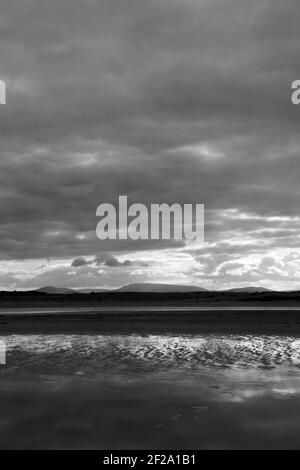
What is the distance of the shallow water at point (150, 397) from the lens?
9.01 metres

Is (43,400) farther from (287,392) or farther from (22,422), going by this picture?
(287,392)

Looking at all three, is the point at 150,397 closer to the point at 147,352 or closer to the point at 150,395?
the point at 150,395

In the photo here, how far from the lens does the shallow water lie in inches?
355

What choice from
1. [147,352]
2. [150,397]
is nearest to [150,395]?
[150,397]

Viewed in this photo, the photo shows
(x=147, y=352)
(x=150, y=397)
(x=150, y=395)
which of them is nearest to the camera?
(x=150, y=397)

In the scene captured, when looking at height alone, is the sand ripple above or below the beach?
above

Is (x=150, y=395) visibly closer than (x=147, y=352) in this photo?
Yes

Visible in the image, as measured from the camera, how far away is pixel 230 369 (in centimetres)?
1577

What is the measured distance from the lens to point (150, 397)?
12.0 metres

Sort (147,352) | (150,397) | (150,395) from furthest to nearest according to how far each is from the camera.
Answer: (147,352) → (150,395) → (150,397)

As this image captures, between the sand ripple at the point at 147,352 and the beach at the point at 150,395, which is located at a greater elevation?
the sand ripple at the point at 147,352

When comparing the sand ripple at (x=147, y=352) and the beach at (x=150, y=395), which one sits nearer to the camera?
the beach at (x=150, y=395)

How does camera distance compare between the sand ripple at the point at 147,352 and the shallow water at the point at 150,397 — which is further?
the sand ripple at the point at 147,352
